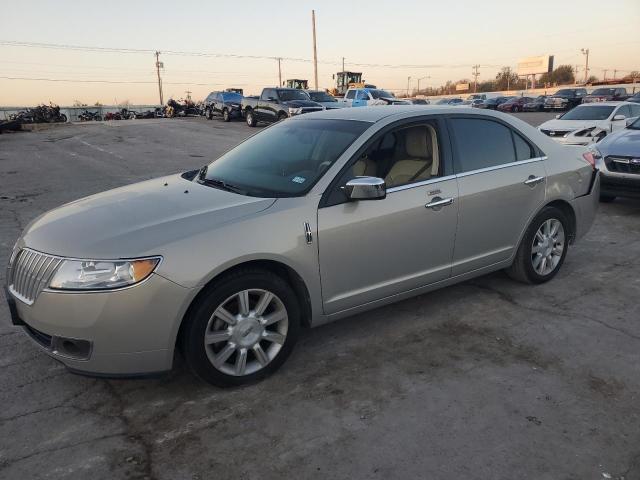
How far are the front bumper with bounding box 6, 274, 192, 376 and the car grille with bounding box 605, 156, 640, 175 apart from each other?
22.5ft

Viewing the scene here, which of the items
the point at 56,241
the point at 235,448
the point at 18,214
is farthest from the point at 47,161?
the point at 235,448

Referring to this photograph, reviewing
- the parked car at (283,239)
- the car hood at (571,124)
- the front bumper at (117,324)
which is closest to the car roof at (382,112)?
the parked car at (283,239)

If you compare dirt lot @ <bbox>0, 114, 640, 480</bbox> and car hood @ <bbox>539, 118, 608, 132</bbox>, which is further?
car hood @ <bbox>539, 118, 608, 132</bbox>

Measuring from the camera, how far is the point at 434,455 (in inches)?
102

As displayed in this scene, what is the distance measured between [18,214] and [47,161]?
7117mm

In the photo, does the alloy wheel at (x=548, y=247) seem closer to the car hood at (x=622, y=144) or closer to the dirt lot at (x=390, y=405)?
the dirt lot at (x=390, y=405)

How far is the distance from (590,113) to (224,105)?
67.1 ft

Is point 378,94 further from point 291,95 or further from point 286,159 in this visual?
point 286,159

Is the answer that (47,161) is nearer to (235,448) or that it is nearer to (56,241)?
(56,241)

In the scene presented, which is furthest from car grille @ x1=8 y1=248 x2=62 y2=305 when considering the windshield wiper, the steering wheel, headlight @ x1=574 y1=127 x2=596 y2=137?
headlight @ x1=574 y1=127 x2=596 y2=137

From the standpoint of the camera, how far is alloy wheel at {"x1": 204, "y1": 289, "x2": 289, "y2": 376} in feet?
10.0

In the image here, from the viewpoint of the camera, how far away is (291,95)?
2380 centimetres

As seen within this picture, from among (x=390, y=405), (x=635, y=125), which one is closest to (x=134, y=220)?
(x=390, y=405)

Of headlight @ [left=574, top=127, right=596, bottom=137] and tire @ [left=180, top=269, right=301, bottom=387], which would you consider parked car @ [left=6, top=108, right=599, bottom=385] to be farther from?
headlight @ [left=574, top=127, right=596, bottom=137]
